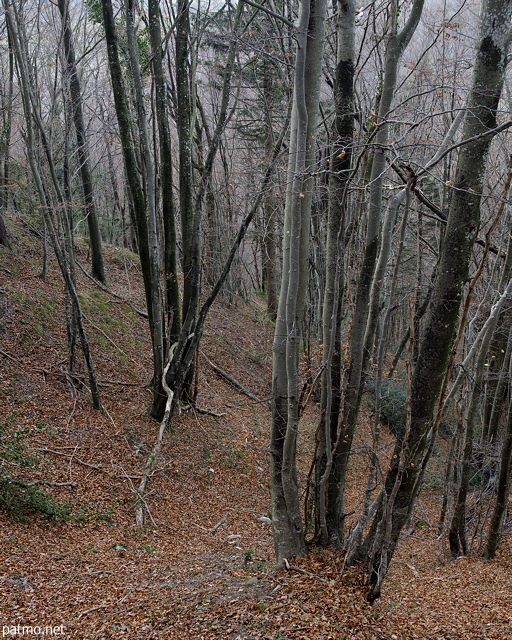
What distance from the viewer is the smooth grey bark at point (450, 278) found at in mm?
3756

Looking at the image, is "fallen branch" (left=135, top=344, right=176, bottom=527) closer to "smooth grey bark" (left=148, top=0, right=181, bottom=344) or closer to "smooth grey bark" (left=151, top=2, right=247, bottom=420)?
"smooth grey bark" (left=151, top=2, right=247, bottom=420)

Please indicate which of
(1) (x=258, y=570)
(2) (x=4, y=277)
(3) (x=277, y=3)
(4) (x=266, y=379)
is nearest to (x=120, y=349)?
(2) (x=4, y=277)

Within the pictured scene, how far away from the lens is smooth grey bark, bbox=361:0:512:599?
3756mm

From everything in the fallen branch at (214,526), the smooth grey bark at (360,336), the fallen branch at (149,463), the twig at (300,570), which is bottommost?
the fallen branch at (214,526)

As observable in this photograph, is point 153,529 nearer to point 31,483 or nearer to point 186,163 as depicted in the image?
point 31,483

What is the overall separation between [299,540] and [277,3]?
31.8 ft

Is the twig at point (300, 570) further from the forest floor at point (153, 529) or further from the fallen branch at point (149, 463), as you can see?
the fallen branch at point (149, 463)

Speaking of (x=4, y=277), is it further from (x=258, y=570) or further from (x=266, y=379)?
(x=258, y=570)

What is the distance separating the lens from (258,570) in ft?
15.8

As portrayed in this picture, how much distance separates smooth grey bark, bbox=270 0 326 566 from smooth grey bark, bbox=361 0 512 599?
2.98 ft

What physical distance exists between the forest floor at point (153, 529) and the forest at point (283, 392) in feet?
0.11

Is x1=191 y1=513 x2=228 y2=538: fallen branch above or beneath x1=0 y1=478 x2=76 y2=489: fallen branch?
beneath

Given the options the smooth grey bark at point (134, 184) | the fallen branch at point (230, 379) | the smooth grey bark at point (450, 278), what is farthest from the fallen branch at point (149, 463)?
the fallen branch at point (230, 379)

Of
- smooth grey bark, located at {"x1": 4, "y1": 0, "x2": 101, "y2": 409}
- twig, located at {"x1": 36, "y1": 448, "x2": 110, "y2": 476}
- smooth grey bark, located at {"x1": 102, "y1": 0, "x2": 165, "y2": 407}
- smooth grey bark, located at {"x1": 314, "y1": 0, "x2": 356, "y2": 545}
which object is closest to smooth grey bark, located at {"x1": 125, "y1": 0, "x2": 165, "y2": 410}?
smooth grey bark, located at {"x1": 102, "y1": 0, "x2": 165, "y2": 407}
